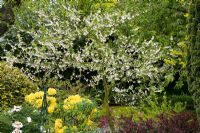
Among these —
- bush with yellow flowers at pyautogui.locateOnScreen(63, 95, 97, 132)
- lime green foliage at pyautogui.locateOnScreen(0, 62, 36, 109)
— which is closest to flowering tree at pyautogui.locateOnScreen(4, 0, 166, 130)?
lime green foliage at pyautogui.locateOnScreen(0, 62, 36, 109)

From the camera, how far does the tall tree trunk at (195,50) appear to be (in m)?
5.83

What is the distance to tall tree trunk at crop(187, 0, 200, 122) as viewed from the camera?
5828 millimetres

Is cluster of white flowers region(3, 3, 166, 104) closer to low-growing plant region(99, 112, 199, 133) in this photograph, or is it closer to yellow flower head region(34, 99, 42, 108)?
yellow flower head region(34, 99, 42, 108)

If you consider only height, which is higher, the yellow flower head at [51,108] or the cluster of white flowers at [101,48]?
the cluster of white flowers at [101,48]

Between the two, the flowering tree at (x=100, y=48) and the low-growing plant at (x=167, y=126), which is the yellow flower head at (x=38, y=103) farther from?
the flowering tree at (x=100, y=48)

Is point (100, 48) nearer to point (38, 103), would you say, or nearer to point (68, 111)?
point (68, 111)

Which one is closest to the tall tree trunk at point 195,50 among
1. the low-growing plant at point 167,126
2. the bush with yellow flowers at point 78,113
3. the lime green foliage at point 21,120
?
the low-growing plant at point 167,126

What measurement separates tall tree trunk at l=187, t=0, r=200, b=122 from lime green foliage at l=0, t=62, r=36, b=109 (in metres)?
3.43

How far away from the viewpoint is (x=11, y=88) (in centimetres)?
845

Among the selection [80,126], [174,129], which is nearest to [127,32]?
[80,126]

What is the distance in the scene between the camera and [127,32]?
545 inches

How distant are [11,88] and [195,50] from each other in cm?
370

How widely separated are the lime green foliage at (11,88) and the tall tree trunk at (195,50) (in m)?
3.43

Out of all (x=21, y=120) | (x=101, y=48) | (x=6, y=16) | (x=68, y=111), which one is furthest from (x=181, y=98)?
(x=21, y=120)
